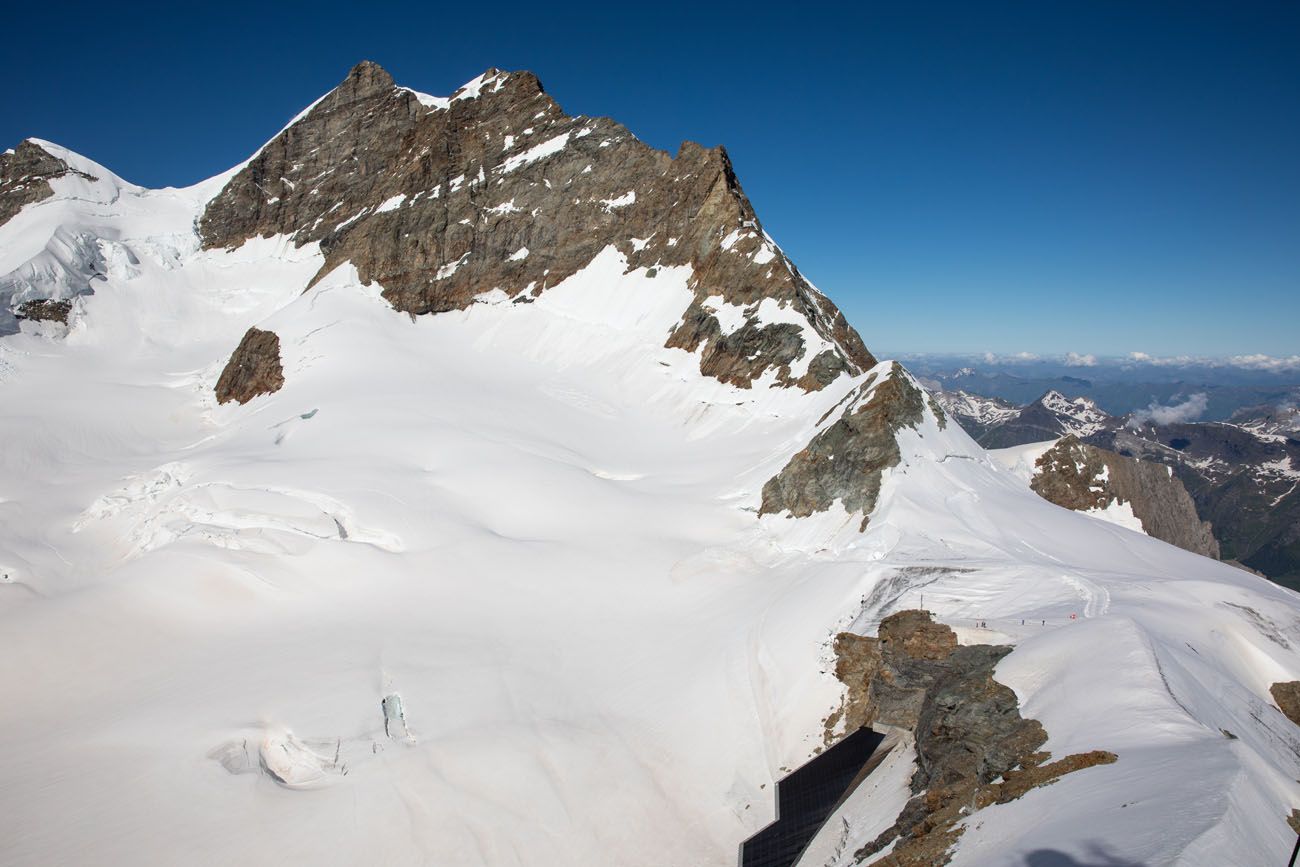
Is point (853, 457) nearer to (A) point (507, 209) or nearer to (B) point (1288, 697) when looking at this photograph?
(B) point (1288, 697)

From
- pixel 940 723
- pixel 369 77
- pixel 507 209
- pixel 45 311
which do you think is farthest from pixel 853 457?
pixel 369 77

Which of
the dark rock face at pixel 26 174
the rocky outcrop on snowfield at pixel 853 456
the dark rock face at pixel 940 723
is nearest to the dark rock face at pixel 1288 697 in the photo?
the dark rock face at pixel 940 723

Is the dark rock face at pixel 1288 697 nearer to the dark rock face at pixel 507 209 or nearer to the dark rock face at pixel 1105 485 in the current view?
the dark rock face at pixel 507 209

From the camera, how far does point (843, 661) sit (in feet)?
66.6

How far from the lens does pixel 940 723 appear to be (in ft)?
48.8

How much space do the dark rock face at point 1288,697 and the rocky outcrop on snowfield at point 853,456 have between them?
1359 centimetres

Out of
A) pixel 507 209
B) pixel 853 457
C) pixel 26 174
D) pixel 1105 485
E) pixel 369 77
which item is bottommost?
pixel 1105 485

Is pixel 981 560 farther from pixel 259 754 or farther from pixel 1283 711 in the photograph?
pixel 259 754

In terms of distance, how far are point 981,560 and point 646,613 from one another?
502 inches

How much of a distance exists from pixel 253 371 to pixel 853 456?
48711mm

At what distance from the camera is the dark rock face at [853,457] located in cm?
2894

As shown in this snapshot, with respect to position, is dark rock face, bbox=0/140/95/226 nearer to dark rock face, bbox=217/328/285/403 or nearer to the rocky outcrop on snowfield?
dark rock face, bbox=217/328/285/403

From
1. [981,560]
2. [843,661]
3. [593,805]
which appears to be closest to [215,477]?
[593,805]

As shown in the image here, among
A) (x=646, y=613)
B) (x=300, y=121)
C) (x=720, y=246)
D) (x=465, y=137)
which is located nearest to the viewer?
(x=646, y=613)
